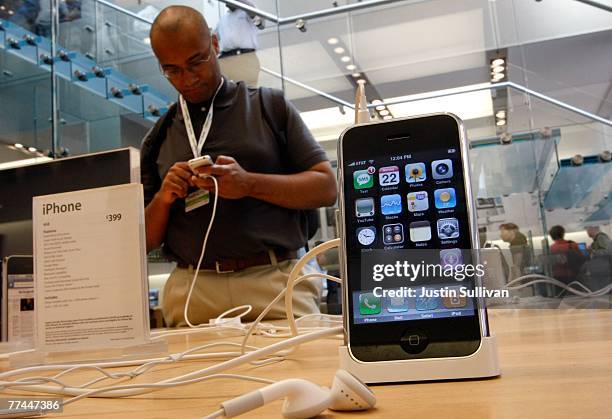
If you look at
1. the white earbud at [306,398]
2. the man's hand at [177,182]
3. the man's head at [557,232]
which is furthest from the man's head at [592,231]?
the white earbud at [306,398]

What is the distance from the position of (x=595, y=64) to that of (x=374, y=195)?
3097mm

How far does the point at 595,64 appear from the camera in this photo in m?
3.02

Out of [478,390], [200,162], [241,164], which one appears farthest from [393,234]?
[241,164]

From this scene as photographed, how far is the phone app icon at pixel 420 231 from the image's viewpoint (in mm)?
412

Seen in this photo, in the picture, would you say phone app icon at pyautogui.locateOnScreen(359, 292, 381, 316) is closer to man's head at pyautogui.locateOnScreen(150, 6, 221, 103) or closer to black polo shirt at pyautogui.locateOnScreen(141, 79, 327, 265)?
black polo shirt at pyautogui.locateOnScreen(141, 79, 327, 265)

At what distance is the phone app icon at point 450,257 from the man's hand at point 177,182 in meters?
0.71

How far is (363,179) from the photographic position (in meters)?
0.44

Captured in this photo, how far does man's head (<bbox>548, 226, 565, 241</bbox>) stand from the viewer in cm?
285

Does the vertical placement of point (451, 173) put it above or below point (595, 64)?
below

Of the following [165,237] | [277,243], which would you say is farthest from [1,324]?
[277,243]

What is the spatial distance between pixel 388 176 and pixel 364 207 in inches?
1.2

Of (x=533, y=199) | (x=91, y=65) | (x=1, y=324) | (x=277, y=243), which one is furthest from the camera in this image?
(x=91, y=65)

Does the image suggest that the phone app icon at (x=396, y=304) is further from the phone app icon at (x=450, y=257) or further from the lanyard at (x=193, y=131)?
the lanyard at (x=193, y=131)

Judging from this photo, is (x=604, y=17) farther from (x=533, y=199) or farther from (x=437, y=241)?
(x=437, y=241)
